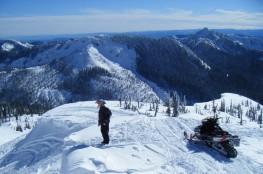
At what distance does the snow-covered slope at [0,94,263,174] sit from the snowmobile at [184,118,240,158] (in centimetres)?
51

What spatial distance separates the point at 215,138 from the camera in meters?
27.8

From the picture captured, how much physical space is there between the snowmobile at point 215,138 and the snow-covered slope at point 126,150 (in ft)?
1.69

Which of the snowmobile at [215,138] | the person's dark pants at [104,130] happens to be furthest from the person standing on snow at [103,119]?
the snowmobile at [215,138]

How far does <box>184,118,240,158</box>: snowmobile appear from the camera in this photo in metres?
27.1

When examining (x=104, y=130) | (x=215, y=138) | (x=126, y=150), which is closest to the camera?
(x=126, y=150)

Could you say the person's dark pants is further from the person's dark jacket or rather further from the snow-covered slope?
the snow-covered slope

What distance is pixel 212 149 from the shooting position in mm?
27828

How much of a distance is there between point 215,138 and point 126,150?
717 cm

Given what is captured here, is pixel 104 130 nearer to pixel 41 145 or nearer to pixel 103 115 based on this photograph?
pixel 103 115

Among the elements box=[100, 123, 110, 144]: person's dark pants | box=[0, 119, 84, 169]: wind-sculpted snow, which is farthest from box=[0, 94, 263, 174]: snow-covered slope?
box=[100, 123, 110, 144]: person's dark pants

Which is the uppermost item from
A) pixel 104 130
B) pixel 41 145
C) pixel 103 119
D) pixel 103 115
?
pixel 103 115

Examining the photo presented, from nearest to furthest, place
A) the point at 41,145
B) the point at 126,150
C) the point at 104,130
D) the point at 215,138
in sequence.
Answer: the point at 126,150 < the point at 104,130 < the point at 215,138 < the point at 41,145

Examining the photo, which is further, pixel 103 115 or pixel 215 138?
pixel 215 138

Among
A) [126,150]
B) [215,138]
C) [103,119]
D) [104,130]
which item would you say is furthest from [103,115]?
[215,138]
